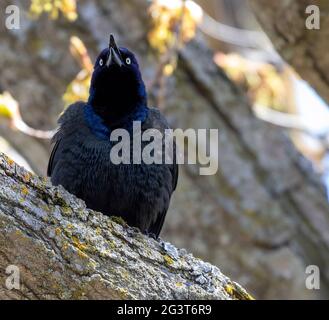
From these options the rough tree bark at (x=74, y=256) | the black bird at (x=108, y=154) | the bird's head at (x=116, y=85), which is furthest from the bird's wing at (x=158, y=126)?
the rough tree bark at (x=74, y=256)

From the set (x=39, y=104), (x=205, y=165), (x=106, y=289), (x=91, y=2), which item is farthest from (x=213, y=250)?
(x=106, y=289)

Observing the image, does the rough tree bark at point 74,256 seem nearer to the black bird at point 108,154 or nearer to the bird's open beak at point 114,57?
the black bird at point 108,154

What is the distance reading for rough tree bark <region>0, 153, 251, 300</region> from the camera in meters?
3.15

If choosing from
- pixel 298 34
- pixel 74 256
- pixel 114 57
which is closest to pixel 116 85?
pixel 114 57

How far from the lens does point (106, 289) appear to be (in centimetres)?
327

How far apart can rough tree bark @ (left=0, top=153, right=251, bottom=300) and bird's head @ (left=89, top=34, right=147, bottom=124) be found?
1.59 metres

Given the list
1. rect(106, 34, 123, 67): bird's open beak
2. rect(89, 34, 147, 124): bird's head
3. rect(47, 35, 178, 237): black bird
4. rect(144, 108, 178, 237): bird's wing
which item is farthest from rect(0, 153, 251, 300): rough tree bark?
rect(106, 34, 123, 67): bird's open beak

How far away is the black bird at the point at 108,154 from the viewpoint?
15.7ft

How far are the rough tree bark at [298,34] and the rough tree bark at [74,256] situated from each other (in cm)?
179

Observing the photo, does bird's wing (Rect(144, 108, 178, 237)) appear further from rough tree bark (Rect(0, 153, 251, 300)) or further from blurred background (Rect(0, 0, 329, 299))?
rough tree bark (Rect(0, 153, 251, 300))

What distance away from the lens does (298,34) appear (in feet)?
15.8

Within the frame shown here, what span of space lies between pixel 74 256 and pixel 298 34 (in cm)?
231

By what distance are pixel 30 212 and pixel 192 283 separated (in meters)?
0.87

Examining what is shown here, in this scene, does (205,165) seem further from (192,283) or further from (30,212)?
(30,212)
